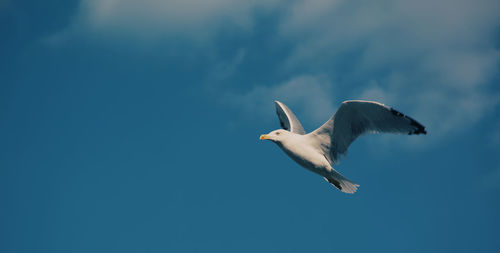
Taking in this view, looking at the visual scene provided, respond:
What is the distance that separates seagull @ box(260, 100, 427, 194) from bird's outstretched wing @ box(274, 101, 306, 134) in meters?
1.63

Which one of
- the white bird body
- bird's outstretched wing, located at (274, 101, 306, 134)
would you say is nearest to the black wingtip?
the white bird body

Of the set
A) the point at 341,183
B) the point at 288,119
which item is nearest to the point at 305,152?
the point at 341,183

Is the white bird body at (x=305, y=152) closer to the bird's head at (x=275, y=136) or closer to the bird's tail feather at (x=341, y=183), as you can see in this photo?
the bird's head at (x=275, y=136)

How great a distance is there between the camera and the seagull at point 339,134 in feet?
29.3

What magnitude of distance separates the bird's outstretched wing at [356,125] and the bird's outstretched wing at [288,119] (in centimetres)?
173

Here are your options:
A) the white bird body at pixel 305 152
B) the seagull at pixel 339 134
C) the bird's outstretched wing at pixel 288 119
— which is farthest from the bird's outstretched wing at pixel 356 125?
the bird's outstretched wing at pixel 288 119

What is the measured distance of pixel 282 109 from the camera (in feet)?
40.3

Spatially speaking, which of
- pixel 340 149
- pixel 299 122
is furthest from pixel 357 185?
pixel 299 122

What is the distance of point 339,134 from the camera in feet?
31.6

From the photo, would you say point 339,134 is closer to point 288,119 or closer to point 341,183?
point 341,183

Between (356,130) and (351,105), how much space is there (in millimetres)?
690

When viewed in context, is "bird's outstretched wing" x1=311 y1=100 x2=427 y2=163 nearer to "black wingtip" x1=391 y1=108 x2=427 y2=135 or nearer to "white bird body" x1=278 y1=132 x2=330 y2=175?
"black wingtip" x1=391 y1=108 x2=427 y2=135

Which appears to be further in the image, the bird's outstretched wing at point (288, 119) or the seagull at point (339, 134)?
the bird's outstretched wing at point (288, 119)

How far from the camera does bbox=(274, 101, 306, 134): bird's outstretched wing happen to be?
1164 cm
